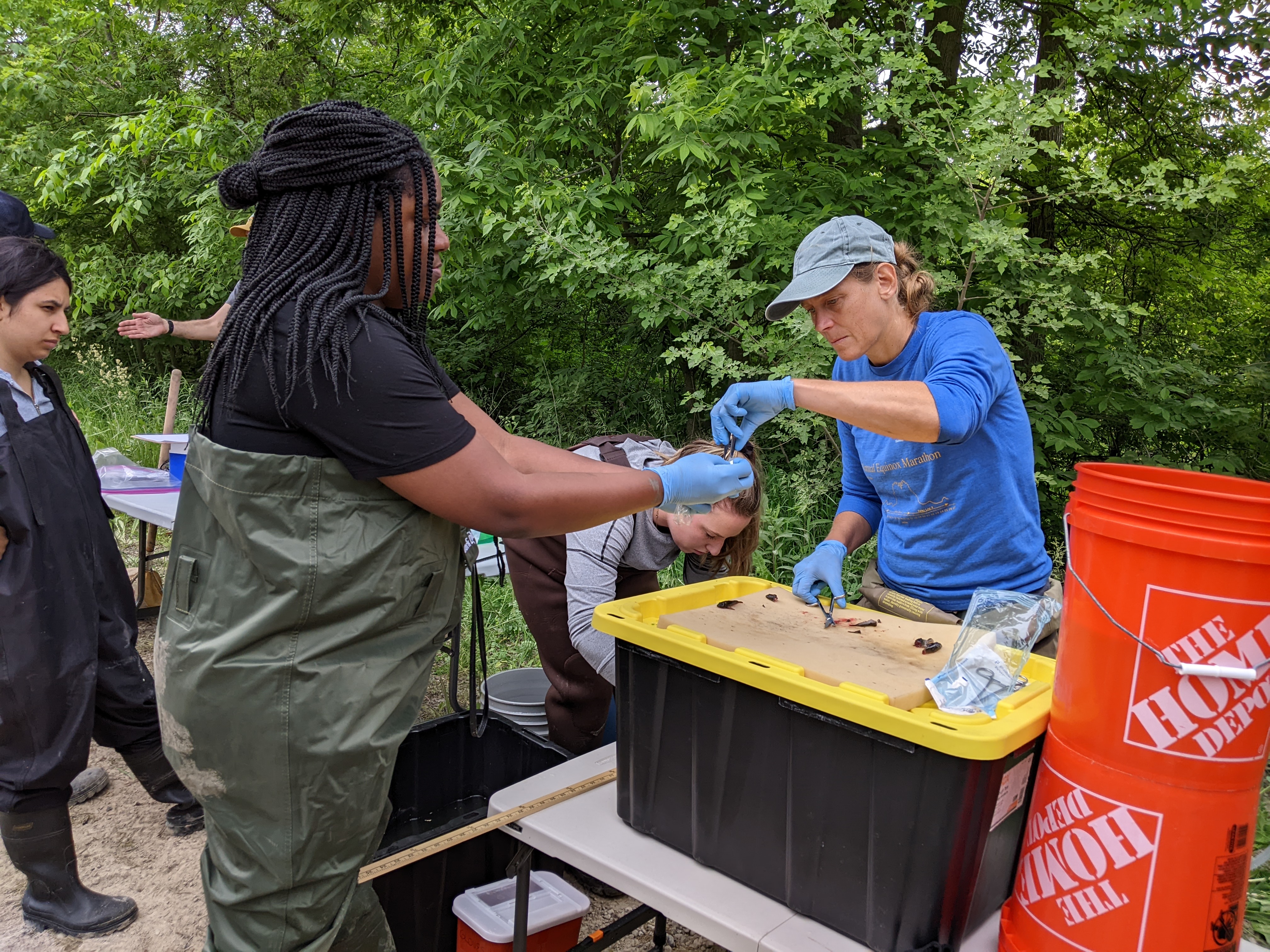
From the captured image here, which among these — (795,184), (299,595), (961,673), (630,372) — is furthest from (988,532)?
(630,372)

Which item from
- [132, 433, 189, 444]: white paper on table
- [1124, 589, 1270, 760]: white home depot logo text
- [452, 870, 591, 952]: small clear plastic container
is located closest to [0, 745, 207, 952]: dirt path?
[452, 870, 591, 952]: small clear plastic container

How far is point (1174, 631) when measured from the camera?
1079 mm

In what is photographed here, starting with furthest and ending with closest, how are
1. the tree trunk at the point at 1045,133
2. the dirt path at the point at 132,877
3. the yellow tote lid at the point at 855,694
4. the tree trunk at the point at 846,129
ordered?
1. the tree trunk at the point at 1045,133
2. the tree trunk at the point at 846,129
3. the dirt path at the point at 132,877
4. the yellow tote lid at the point at 855,694

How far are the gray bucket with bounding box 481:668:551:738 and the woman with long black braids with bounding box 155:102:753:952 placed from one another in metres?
1.34

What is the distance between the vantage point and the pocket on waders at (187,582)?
4.44 feet

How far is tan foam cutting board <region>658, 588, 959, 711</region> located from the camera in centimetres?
137

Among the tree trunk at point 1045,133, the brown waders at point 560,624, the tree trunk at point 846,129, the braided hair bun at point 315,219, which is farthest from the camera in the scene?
the tree trunk at point 1045,133

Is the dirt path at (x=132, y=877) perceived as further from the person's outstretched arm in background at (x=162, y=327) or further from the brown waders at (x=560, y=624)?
the person's outstretched arm in background at (x=162, y=327)

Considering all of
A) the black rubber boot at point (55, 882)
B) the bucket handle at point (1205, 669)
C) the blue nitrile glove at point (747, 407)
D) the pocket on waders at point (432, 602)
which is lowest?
the black rubber boot at point (55, 882)

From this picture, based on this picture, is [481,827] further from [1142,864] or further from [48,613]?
[48,613]

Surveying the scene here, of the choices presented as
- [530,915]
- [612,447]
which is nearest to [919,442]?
[612,447]

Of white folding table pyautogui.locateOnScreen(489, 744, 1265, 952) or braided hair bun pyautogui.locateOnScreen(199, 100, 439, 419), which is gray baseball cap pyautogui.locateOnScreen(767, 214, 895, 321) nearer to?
braided hair bun pyautogui.locateOnScreen(199, 100, 439, 419)

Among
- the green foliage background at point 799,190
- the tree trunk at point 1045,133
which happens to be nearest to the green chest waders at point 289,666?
the green foliage background at point 799,190

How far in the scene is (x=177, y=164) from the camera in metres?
6.83
